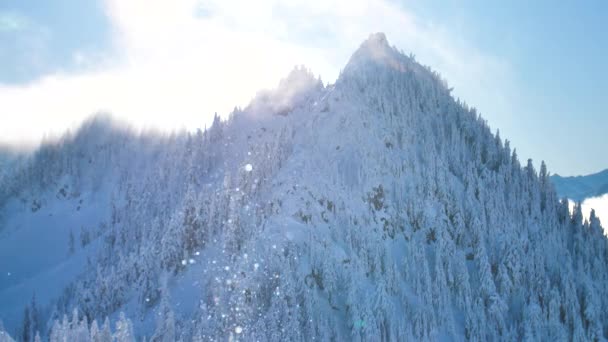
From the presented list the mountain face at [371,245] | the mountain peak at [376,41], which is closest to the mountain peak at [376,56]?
the mountain peak at [376,41]

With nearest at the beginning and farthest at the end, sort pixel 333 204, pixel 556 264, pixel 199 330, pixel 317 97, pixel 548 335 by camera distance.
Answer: pixel 199 330 < pixel 548 335 < pixel 333 204 < pixel 556 264 < pixel 317 97

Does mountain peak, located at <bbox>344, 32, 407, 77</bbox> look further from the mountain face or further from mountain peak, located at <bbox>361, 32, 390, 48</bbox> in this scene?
the mountain face

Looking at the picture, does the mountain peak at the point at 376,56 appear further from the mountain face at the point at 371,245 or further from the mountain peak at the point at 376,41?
the mountain face at the point at 371,245

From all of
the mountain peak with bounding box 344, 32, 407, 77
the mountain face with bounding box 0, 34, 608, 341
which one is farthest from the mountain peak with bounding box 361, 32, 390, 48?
the mountain face with bounding box 0, 34, 608, 341

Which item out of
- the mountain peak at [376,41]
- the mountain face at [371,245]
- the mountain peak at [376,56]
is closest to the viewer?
the mountain face at [371,245]

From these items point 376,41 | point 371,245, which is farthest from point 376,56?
point 371,245

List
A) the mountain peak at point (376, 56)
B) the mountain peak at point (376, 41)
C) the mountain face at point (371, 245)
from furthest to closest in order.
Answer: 1. the mountain peak at point (376, 41)
2. the mountain peak at point (376, 56)
3. the mountain face at point (371, 245)

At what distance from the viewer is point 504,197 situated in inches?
3708

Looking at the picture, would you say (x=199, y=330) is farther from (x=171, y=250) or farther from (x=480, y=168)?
(x=480, y=168)

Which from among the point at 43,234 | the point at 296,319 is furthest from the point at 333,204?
the point at 43,234

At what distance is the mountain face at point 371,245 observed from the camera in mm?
66250

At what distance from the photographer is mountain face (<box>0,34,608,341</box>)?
6625cm

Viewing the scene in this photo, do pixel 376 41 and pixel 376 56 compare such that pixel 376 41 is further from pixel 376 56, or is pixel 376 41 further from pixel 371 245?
pixel 371 245

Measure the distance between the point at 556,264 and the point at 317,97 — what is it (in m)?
61.5
